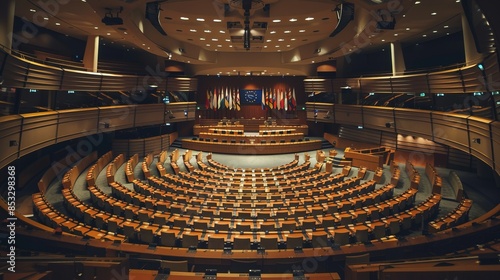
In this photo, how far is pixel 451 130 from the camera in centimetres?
1438

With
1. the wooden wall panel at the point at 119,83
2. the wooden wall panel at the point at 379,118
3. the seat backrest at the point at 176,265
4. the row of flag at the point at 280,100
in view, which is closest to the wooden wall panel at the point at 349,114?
the wooden wall panel at the point at 379,118

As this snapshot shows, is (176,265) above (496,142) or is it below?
below

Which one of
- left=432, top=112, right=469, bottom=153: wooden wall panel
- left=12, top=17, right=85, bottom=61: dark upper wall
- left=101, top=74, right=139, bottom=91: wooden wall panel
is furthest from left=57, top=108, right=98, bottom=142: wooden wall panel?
left=432, top=112, right=469, bottom=153: wooden wall panel

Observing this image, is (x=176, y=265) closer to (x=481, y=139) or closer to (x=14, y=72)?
(x=14, y=72)

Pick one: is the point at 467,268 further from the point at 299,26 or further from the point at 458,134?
the point at 299,26

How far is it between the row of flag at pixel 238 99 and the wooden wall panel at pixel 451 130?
1682 cm

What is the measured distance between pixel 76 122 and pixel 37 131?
3.64 meters

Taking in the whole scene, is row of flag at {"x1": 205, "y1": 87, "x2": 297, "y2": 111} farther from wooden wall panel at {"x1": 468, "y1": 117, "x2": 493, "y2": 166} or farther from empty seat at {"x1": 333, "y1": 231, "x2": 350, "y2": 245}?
empty seat at {"x1": 333, "y1": 231, "x2": 350, "y2": 245}

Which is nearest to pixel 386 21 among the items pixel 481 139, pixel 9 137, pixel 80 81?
pixel 481 139

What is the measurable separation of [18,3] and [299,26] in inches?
470

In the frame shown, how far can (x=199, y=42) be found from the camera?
2144cm

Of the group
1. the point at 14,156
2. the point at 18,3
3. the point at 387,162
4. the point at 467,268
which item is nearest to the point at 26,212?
the point at 14,156

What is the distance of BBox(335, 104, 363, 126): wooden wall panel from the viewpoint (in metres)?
24.1

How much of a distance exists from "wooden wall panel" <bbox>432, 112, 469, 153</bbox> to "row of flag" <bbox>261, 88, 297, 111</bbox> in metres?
16.7
